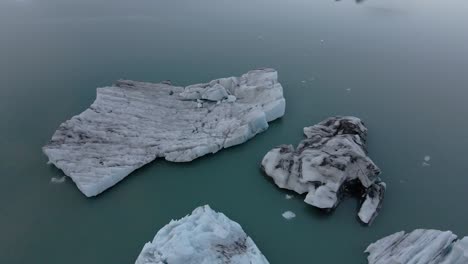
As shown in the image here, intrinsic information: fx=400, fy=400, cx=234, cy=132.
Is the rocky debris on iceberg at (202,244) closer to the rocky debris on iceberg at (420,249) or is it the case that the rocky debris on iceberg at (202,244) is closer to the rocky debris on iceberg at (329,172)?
the rocky debris on iceberg at (329,172)

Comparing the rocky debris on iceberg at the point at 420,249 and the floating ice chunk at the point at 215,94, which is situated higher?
the floating ice chunk at the point at 215,94

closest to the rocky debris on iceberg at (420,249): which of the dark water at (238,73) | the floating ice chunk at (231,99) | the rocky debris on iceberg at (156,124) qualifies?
the dark water at (238,73)

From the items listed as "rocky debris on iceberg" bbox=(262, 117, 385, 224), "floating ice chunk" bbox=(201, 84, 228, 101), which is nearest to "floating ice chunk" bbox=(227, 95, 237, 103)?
"floating ice chunk" bbox=(201, 84, 228, 101)

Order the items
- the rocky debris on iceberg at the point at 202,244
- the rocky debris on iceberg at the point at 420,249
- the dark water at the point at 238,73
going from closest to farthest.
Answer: the rocky debris on iceberg at the point at 420,249 → the rocky debris on iceberg at the point at 202,244 → the dark water at the point at 238,73

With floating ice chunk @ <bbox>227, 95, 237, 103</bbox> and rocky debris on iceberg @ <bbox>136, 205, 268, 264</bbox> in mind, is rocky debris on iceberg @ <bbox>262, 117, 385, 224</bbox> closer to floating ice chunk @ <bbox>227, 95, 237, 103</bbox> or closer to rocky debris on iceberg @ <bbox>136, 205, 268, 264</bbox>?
rocky debris on iceberg @ <bbox>136, 205, 268, 264</bbox>

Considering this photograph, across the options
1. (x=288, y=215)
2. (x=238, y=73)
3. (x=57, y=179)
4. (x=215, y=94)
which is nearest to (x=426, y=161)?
(x=288, y=215)

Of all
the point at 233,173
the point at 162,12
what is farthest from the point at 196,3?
the point at 233,173

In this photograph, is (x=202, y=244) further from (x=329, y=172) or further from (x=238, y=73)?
(x=238, y=73)
